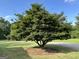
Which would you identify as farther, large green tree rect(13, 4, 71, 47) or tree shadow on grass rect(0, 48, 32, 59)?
large green tree rect(13, 4, 71, 47)

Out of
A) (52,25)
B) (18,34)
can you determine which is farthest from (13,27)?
(52,25)

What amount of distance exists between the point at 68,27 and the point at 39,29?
3.05 meters

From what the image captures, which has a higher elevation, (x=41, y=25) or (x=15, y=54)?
(x=41, y=25)

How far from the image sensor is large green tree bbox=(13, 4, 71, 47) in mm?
15922

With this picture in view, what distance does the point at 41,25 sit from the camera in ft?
52.7

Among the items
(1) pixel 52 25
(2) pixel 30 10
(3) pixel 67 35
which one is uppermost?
(2) pixel 30 10

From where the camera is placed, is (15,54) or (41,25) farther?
(41,25)

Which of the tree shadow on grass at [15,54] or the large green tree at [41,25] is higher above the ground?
the large green tree at [41,25]

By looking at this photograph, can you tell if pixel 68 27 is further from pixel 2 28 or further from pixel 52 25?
pixel 2 28

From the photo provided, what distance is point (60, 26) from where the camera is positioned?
16891 mm

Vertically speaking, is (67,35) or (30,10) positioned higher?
(30,10)

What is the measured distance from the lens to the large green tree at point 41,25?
1592 centimetres

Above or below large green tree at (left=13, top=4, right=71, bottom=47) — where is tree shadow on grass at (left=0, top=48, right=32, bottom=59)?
below

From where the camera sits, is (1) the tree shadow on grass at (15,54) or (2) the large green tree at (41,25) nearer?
(1) the tree shadow on grass at (15,54)
